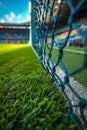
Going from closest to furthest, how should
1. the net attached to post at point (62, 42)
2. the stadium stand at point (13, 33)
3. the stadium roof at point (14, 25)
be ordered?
the net attached to post at point (62, 42), the stadium stand at point (13, 33), the stadium roof at point (14, 25)

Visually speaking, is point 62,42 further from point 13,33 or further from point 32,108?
point 13,33

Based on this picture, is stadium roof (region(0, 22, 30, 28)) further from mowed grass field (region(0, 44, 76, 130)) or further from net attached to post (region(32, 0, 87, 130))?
mowed grass field (region(0, 44, 76, 130))

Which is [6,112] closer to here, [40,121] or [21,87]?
[40,121]

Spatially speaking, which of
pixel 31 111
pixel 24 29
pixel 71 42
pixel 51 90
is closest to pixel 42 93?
pixel 51 90

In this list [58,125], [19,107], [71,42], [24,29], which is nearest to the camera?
[58,125]

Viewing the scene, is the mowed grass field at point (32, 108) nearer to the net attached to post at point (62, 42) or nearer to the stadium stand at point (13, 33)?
the net attached to post at point (62, 42)

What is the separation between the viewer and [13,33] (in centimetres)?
2081

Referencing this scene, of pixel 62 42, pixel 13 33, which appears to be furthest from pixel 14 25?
pixel 62 42

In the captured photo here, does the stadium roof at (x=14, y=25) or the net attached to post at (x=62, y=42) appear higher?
the stadium roof at (x=14, y=25)

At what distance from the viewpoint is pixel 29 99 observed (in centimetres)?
64

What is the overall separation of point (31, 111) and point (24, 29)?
2156cm

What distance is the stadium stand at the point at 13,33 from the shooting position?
20562mm

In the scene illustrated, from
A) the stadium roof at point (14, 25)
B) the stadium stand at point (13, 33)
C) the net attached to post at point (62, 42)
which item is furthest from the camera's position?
the stadium roof at point (14, 25)

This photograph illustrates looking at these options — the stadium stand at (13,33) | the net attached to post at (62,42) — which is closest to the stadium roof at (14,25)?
the stadium stand at (13,33)
